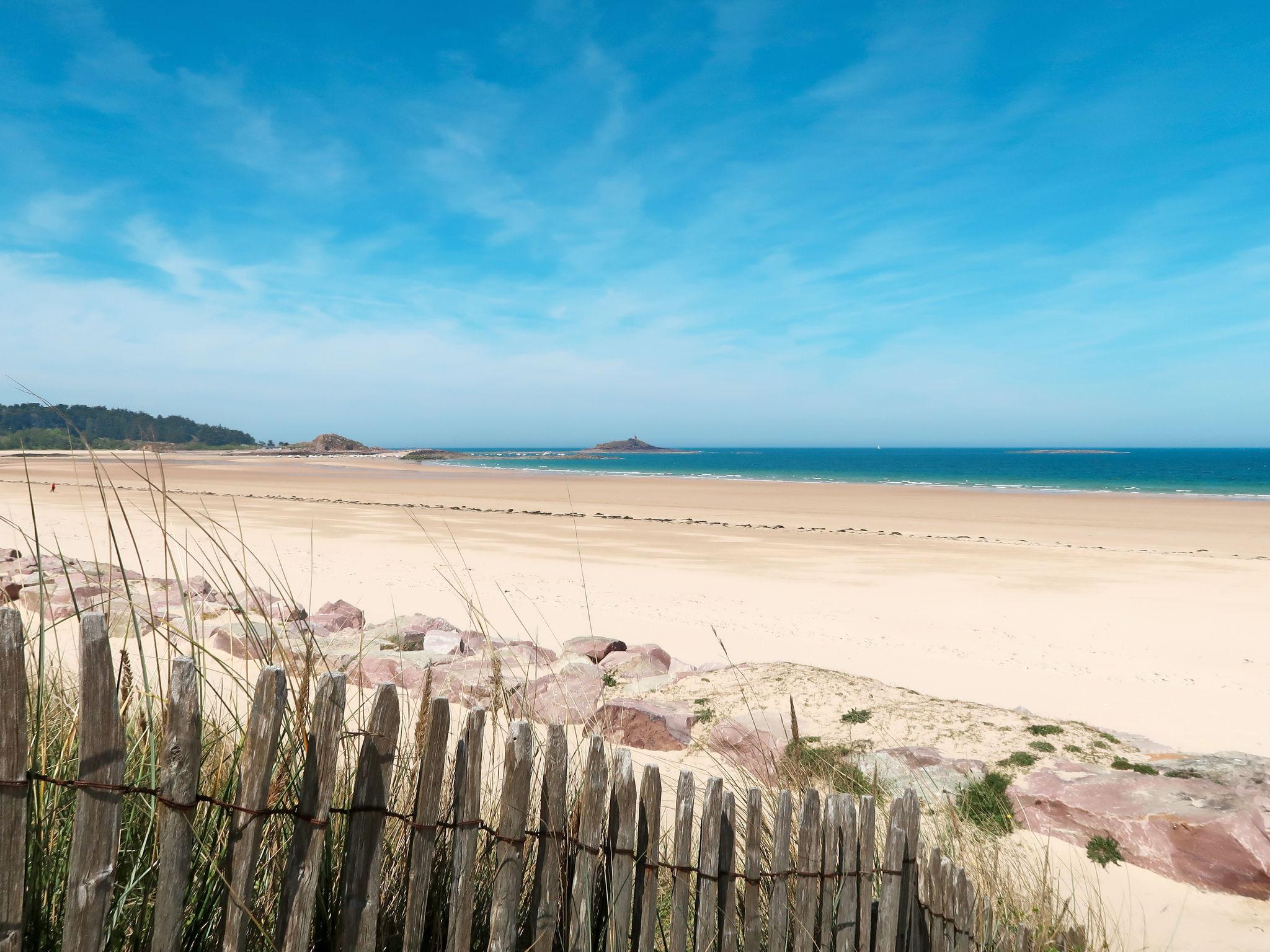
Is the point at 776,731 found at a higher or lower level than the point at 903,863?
lower

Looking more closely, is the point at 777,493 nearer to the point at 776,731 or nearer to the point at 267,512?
the point at 267,512

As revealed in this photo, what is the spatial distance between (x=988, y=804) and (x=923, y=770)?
0.36 meters

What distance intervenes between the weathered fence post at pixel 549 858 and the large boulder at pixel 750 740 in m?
2.15

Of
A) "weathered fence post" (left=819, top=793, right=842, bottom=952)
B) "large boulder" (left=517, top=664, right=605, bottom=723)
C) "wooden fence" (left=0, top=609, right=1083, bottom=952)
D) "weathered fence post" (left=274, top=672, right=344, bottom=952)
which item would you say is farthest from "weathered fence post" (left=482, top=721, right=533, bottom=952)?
"large boulder" (left=517, top=664, right=605, bottom=723)

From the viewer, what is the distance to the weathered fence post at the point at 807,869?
2.18 meters

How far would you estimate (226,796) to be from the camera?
2.04 m

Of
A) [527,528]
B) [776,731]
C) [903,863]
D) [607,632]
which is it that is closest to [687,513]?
[527,528]

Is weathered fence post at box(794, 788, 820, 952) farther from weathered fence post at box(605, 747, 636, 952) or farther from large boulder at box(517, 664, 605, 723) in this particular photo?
large boulder at box(517, 664, 605, 723)

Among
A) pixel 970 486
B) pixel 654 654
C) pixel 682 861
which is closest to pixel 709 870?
pixel 682 861

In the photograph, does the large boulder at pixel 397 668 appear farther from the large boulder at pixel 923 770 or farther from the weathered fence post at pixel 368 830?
the weathered fence post at pixel 368 830

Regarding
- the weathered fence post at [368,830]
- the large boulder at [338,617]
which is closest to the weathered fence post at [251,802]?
the weathered fence post at [368,830]

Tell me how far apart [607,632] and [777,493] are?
1200 inches

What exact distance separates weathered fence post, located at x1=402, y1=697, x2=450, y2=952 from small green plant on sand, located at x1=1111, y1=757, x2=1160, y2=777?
4.10 meters

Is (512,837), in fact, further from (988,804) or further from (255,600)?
(988,804)
